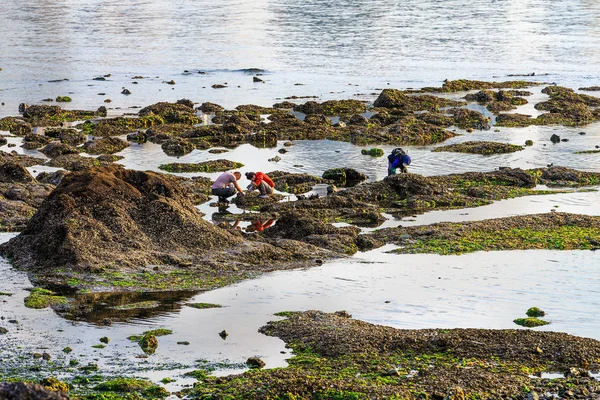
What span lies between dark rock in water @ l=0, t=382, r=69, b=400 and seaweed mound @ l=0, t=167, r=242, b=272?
547 inches

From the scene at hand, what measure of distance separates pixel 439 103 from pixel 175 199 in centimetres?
3864

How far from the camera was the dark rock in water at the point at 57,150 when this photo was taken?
152 ft

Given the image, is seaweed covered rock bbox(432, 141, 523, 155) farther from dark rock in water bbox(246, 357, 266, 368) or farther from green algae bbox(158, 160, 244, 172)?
dark rock in water bbox(246, 357, 266, 368)

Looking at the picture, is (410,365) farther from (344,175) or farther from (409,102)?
(409,102)

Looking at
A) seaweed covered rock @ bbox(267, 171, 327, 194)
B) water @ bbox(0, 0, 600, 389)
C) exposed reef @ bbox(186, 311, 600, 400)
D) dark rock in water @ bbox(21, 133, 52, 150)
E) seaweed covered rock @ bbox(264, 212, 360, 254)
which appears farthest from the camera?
dark rock in water @ bbox(21, 133, 52, 150)

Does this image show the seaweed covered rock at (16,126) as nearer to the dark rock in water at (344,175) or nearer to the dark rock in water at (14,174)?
the dark rock in water at (14,174)

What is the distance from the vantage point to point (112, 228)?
2758 centimetres

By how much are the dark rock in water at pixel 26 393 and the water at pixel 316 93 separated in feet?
22.4

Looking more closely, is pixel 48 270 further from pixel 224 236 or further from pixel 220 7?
pixel 220 7

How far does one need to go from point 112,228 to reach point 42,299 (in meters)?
4.38

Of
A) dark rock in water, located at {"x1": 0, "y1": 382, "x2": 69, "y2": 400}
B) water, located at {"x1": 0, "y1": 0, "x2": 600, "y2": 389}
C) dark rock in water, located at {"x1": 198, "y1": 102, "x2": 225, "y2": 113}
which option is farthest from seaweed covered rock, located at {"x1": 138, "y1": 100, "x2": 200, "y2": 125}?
dark rock in water, located at {"x1": 0, "y1": 382, "x2": 69, "y2": 400}

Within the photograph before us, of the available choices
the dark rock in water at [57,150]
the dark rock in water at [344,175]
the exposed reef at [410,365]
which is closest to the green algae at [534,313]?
the exposed reef at [410,365]

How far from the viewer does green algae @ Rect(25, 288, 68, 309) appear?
23281mm

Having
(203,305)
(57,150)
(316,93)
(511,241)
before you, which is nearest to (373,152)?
(57,150)
